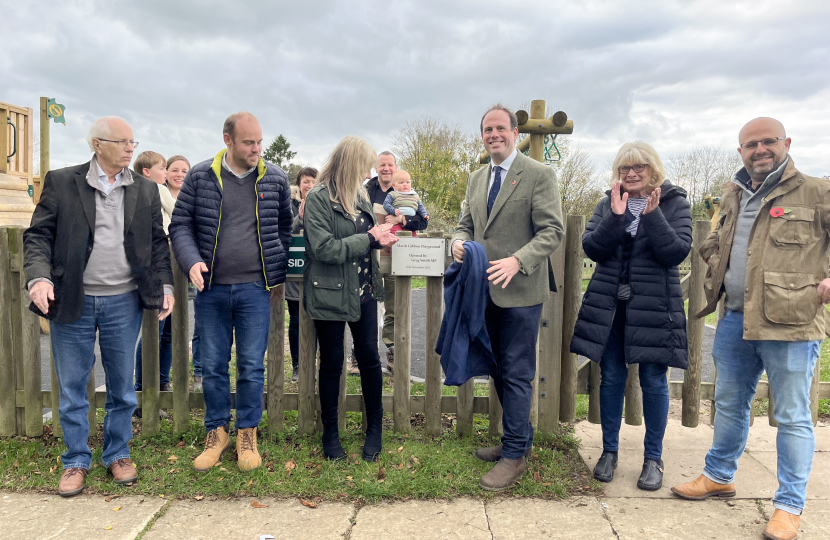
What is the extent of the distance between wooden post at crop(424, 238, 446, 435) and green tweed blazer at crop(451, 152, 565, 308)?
0.63m

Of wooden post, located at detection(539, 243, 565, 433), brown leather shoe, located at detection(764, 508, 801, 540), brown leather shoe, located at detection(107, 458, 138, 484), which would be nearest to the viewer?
brown leather shoe, located at detection(764, 508, 801, 540)

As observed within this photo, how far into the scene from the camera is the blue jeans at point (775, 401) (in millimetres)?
2949

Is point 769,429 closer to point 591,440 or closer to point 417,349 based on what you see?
point 591,440

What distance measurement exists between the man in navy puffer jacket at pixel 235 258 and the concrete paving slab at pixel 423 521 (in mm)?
985

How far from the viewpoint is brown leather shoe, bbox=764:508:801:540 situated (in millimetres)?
2852

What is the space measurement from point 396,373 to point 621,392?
5.00 ft

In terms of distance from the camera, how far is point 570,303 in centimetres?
408

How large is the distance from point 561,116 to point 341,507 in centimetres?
361

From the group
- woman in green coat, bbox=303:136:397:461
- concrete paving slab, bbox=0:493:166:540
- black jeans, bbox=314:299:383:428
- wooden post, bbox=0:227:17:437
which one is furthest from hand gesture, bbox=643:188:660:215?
wooden post, bbox=0:227:17:437

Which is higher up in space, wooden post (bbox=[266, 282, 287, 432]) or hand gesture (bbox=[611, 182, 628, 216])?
hand gesture (bbox=[611, 182, 628, 216])

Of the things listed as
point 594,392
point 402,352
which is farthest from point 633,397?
point 402,352

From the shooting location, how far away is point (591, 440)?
4199 millimetres

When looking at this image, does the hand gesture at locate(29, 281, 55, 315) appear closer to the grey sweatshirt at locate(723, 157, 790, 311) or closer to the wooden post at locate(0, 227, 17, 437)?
the wooden post at locate(0, 227, 17, 437)

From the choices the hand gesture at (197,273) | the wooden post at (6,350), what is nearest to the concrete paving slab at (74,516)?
the wooden post at (6,350)
